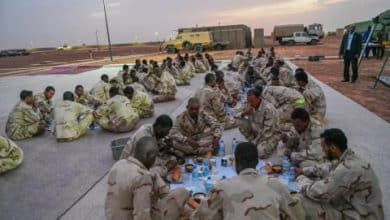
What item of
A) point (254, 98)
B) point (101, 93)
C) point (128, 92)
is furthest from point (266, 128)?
point (101, 93)

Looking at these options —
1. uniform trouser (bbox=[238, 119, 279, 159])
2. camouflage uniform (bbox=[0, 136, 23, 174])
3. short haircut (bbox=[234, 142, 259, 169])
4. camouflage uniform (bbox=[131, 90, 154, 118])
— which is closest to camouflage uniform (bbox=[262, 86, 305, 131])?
uniform trouser (bbox=[238, 119, 279, 159])

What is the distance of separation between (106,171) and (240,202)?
11.7ft

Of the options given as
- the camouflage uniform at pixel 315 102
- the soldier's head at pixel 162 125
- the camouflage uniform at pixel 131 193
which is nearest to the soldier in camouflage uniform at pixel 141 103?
the camouflage uniform at pixel 315 102

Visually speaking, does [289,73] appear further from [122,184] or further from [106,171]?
[122,184]

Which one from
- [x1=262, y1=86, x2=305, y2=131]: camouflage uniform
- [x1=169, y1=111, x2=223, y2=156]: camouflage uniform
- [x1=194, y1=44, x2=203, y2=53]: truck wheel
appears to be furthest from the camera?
[x1=194, y1=44, x2=203, y2=53]: truck wheel

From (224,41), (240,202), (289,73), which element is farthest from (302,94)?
(224,41)

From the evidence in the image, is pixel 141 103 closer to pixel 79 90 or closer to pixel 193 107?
pixel 79 90

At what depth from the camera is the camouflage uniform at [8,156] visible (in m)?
5.75

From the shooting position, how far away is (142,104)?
8.87 meters

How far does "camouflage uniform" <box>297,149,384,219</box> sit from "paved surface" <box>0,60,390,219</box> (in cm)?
94

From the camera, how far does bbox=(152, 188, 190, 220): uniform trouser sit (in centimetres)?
335

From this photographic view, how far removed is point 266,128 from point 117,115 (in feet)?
11.3

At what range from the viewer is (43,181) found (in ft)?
18.1

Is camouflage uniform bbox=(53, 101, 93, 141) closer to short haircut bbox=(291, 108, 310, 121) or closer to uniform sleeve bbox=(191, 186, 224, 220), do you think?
short haircut bbox=(291, 108, 310, 121)
